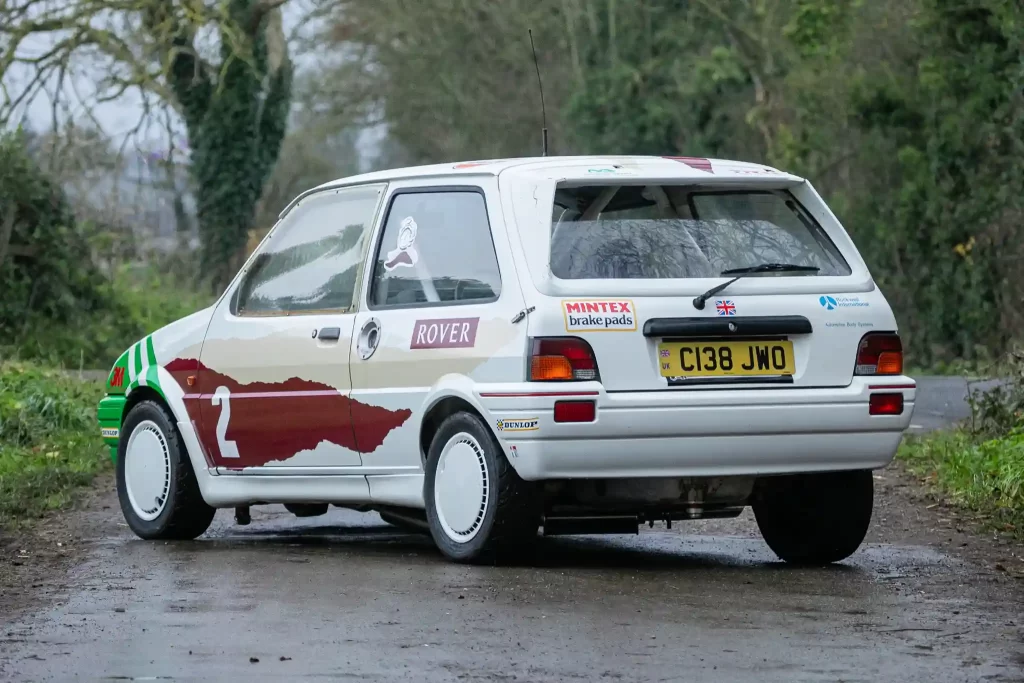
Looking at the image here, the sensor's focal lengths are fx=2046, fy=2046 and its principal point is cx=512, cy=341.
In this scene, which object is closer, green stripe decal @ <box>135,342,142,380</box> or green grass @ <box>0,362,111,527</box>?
green stripe decal @ <box>135,342,142,380</box>

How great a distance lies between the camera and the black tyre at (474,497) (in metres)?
7.90

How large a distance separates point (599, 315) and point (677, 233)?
0.66 m

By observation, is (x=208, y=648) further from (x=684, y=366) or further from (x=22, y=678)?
(x=684, y=366)

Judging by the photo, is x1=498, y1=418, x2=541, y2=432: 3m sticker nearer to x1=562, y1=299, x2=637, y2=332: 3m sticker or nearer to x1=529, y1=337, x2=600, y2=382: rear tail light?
x1=529, y1=337, x2=600, y2=382: rear tail light

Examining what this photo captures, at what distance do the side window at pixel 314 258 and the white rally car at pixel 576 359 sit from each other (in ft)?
0.05

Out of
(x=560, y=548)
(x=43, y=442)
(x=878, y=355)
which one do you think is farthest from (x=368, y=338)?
(x=43, y=442)

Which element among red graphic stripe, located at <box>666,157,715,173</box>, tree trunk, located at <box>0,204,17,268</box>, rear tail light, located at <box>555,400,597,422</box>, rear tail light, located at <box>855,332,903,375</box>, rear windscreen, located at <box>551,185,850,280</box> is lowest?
rear tail light, located at <box>555,400,597,422</box>

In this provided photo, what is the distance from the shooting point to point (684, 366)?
308 inches

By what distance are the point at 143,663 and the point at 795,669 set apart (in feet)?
6.09

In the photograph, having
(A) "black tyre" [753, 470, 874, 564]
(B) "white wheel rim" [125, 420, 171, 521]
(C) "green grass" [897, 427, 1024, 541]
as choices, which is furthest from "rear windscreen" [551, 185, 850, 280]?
(B) "white wheel rim" [125, 420, 171, 521]

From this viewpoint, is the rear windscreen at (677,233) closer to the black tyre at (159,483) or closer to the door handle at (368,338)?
the door handle at (368,338)

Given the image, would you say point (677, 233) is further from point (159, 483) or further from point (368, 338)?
point (159, 483)

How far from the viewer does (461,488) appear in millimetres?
8109

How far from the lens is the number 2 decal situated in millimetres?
9328
